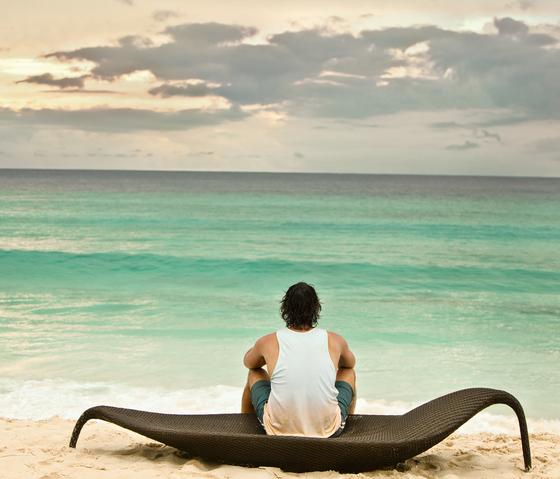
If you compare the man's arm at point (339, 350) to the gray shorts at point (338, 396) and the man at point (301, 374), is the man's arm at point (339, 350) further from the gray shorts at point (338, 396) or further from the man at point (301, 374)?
the gray shorts at point (338, 396)

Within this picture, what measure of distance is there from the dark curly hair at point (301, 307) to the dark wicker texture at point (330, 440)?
67 centimetres

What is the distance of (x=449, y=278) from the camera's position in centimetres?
1275

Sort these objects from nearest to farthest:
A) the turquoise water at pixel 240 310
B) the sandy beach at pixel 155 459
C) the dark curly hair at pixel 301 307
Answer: the sandy beach at pixel 155 459 < the dark curly hair at pixel 301 307 < the turquoise water at pixel 240 310

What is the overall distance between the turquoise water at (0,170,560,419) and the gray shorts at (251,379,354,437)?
1.97m

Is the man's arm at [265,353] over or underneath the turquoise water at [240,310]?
over

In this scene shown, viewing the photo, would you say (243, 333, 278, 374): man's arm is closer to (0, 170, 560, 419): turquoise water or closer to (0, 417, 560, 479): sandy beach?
(0, 417, 560, 479): sandy beach

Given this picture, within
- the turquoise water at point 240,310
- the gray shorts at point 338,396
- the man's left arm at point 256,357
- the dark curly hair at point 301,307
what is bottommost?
the turquoise water at point 240,310

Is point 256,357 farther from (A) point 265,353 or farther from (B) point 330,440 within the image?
(B) point 330,440

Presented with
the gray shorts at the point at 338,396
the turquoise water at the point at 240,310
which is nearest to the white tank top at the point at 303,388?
the gray shorts at the point at 338,396

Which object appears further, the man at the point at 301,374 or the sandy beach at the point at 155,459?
the man at the point at 301,374

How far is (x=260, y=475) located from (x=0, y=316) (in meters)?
7.41

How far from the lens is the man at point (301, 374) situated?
2.92 meters

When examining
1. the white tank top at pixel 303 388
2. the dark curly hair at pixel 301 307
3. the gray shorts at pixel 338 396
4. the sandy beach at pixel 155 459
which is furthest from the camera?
the gray shorts at pixel 338 396

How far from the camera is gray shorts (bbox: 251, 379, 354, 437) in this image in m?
3.13
